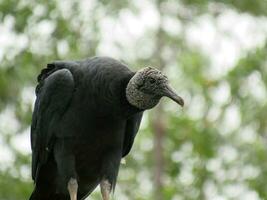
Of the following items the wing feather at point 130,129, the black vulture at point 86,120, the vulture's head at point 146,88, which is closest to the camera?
the vulture's head at point 146,88

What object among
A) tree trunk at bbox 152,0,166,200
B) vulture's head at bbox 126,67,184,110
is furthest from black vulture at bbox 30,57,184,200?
tree trunk at bbox 152,0,166,200

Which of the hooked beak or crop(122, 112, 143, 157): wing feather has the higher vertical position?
the hooked beak

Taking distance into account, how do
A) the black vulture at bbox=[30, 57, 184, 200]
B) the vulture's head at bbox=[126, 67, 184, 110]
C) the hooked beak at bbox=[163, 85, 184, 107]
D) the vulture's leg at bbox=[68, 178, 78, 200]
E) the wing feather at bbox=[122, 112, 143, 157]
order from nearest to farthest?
the hooked beak at bbox=[163, 85, 184, 107]
the vulture's head at bbox=[126, 67, 184, 110]
the black vulture at bbox=[30, 57, 184, 200]
the vulture's leg at bbox=[68, 178, 78, 200]
the wing feather at bbox=[122, 112, 143, 157]

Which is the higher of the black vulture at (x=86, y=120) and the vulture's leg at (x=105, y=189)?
the black vulture at (x=86, y=120)

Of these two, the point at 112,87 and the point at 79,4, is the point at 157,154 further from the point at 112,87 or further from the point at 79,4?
the point at 112,87

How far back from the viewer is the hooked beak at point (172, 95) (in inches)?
204

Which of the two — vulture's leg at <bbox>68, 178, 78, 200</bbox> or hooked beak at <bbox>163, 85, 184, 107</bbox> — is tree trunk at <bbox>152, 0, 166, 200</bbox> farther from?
hooked beak at <bbox>163, 85, 184, 107</bbox>

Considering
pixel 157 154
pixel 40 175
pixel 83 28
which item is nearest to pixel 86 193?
pixel 40 175

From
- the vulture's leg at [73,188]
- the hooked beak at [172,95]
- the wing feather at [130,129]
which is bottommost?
the vulture's leg at [73,188]

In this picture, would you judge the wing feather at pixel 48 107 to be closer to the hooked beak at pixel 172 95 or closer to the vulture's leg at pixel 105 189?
the vulture's leg at pixel 105 189

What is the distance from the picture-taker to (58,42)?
961 cm

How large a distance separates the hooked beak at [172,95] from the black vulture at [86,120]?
0.01 metres

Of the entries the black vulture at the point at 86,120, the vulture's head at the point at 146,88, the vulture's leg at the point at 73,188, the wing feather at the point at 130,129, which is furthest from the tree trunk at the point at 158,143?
the vulture's head at the point at 146,88

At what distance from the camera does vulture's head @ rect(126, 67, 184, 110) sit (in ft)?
17.8
